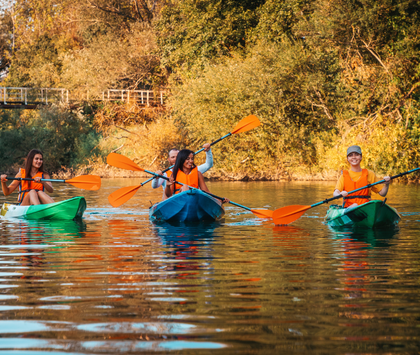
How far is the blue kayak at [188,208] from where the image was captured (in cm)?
825

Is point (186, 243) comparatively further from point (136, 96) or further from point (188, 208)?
point (136, 96)

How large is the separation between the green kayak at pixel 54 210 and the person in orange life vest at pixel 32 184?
0.65 feet

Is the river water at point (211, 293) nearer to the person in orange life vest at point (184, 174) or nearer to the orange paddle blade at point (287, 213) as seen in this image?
the orange paddle blade at point (287, 213)

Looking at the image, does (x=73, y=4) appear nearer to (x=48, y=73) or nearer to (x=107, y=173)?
(x=48, y=73)

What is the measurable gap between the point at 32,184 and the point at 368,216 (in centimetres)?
474

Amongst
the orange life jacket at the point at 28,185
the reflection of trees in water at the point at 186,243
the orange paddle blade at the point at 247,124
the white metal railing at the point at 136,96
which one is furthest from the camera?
the white metal railing at the point at 136,96

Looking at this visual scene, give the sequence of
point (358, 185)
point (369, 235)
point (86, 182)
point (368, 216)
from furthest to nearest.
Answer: point (86, 182) < point (358, 185) < point (368, 216) < point (369, 235)

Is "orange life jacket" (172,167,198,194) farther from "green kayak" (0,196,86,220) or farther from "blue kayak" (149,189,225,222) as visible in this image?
"green kayak" (0,196,86,220)

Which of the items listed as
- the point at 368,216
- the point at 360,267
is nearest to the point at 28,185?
the point at 368,216

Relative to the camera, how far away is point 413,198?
12.8m

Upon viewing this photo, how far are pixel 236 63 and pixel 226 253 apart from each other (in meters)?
18.2

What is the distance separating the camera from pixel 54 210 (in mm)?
8789

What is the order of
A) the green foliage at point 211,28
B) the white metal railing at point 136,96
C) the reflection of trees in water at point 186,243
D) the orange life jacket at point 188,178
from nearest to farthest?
the reflection of trees in water at point 186,243, the orange life jacket at point 188,178, the green foliage at point 211,28, the white metal railing at point 136,96

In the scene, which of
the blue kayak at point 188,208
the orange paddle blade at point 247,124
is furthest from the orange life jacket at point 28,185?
the orange paddle blade at point 247,124
